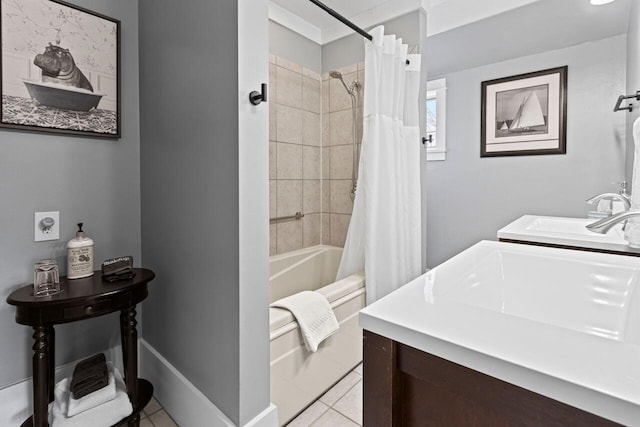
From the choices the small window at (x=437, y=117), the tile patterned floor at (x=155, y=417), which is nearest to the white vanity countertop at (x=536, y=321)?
the tile patterned floor at (x=155, y=417)

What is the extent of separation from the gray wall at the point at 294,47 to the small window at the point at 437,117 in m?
1.11

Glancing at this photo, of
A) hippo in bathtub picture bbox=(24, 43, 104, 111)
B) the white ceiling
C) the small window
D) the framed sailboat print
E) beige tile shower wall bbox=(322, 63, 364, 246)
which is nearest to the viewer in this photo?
hippo in bathtub picture bbox=(24, 43, 104, 111)

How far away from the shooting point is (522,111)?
264 cm

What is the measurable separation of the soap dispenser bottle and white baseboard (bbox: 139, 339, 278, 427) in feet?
1.87

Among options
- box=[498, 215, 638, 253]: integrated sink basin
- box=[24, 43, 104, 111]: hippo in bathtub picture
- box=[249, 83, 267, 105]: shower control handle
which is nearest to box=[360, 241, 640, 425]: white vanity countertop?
box=[498, 215, 638, 253]: integrated sink basin

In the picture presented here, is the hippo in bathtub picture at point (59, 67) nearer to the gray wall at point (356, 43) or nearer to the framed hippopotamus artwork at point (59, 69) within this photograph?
the framed hippopotamus artwork at point (59, 69)

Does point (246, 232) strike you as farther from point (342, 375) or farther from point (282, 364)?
point (342, 375)

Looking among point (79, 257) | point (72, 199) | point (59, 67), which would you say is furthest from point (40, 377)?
point (59, 67)

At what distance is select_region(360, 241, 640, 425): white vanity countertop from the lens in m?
0.41

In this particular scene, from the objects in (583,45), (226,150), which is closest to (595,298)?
(226,150)

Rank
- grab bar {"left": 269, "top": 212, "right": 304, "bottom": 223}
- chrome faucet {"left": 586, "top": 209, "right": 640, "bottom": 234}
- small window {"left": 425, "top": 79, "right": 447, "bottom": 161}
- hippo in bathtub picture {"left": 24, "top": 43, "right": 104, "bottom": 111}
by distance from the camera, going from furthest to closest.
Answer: small window {"left": 425, "top": 79, "right": 447, "bottom": 161}, grab bar {"left": 269, "top": 212, "right": 304, "bottom": 223}, hippo in bathtub picture {"left": 24, "top": 43, "right": 104, "bottom": 111}, chrome faucet {"left": 586, "top": 209, "right": 640, "bottom": 234}

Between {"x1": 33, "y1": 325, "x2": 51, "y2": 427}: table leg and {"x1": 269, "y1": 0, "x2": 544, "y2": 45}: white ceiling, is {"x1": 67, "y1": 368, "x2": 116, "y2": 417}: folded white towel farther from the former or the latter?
{"x1": 269, "y1": 0, "x2": 544, "y2": 45}: white ceiling

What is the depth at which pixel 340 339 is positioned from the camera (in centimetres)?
178

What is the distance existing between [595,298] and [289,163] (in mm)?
2170
